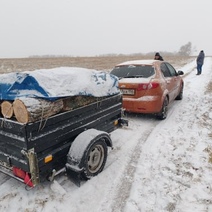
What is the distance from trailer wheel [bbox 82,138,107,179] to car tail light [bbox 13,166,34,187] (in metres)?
0.72

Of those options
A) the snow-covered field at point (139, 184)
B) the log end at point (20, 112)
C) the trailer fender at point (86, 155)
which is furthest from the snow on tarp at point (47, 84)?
the snow-covered field at point (139, 184)

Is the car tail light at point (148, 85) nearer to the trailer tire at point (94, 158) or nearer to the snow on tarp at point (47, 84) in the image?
the snow on tarp at point (47, 84)

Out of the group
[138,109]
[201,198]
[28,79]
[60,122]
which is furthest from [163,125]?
[28,79]

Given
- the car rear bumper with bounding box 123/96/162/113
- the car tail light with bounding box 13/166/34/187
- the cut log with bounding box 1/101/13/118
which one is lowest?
the car tail light with bounding box 13/166/34/187

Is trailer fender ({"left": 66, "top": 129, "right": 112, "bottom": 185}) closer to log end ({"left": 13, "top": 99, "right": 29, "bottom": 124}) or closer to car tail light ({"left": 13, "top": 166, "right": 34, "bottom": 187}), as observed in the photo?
car tail light ({"left": 13, "top": 166, "right": 34, "bottom": 187})

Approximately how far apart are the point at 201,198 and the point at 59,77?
2527 mm

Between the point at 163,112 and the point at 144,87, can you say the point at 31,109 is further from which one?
the point at 163,112

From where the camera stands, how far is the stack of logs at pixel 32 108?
238cm

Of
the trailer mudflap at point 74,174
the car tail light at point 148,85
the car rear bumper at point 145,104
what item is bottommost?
the trailer mudflap at point 74,174

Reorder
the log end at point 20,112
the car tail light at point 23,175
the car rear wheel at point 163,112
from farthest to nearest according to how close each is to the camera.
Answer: the car rear wheel at point 163,112, the car tail light at point 23,175, the log end at point 20,112

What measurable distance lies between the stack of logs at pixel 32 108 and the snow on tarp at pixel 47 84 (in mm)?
91

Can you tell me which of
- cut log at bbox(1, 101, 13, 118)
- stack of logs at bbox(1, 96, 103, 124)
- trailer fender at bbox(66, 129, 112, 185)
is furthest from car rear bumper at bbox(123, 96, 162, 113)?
cut log at bbox(1, 101, 13, 118)

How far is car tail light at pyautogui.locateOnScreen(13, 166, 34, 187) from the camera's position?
2.57 metres

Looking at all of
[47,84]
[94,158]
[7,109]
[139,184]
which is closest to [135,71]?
[94,158]
